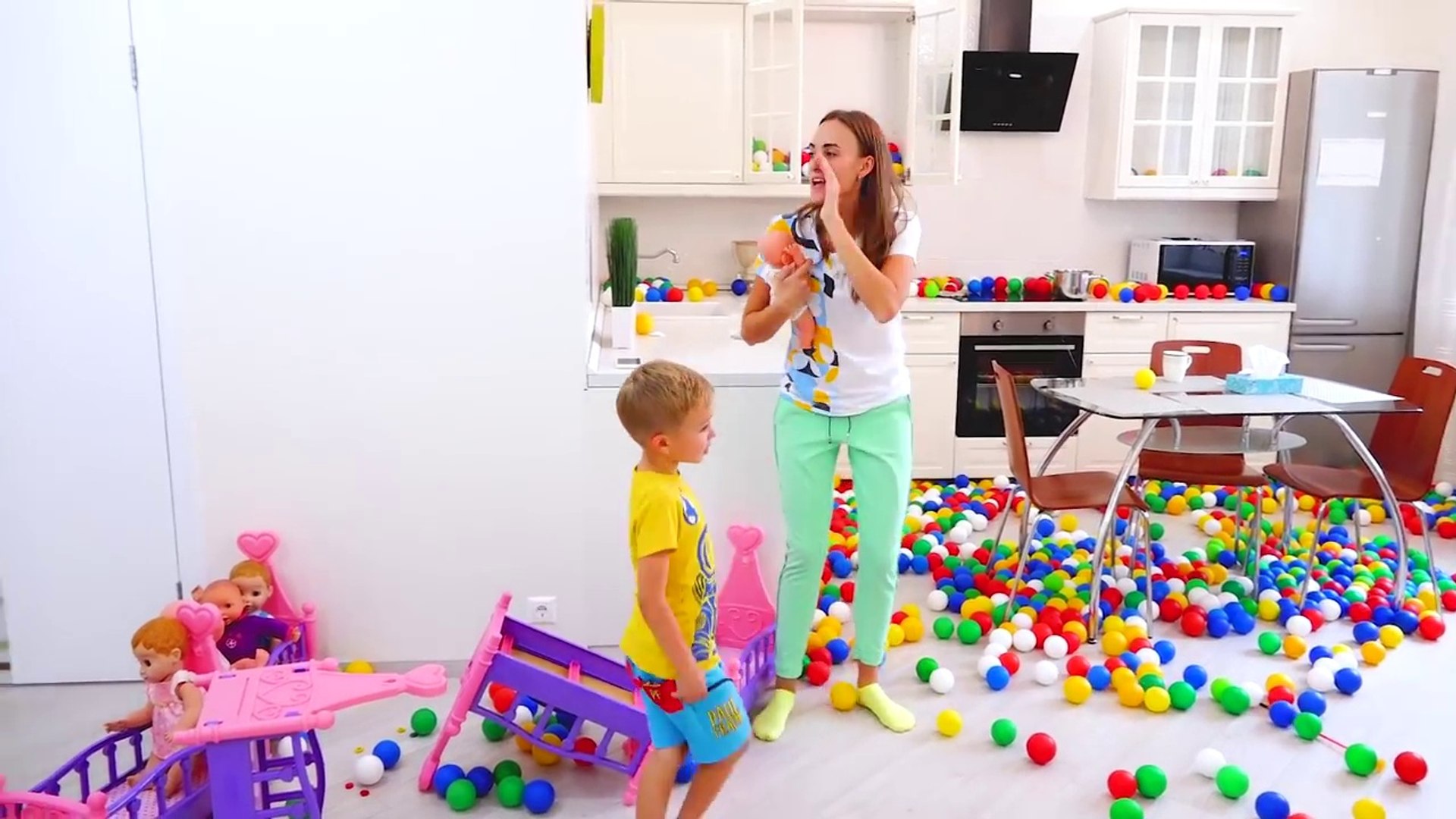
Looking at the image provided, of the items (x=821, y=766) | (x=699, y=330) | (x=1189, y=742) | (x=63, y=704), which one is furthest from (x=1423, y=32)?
(x=63, y=704)

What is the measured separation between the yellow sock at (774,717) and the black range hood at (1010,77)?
140 inches

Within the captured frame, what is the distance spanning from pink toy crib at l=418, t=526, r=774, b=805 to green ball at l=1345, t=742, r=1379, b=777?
145cm

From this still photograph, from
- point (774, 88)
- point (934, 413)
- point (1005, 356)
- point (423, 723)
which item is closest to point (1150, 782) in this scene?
point (423, 723)

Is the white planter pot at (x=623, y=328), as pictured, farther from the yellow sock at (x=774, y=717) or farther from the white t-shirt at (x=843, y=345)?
the yellow sock at (x=774, y=717)

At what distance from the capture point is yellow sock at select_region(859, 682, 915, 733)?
2986 mm

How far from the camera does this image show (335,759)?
281 centimetres

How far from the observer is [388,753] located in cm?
276

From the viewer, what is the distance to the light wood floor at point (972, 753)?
2633 mm

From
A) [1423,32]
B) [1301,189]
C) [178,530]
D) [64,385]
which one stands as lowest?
[178,530]

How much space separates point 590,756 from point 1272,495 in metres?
3.82

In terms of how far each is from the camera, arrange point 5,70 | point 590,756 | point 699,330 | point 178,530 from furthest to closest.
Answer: point 699,330, point 178,530, point 5,70, point 590,756

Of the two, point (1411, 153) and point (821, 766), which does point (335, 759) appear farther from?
point (1411, 153)

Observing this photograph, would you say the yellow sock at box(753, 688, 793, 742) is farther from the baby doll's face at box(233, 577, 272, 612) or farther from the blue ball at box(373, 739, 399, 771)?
the baby doll's face at box(233, 577, 272, 612)

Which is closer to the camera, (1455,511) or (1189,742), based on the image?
(1189,742)
